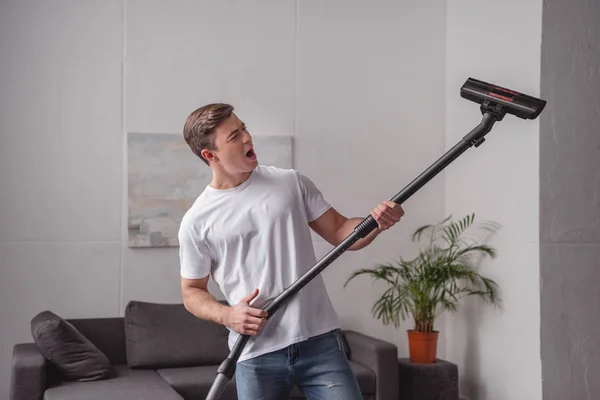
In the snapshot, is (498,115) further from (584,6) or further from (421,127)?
(421,127)

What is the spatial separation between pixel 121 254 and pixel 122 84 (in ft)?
3.26

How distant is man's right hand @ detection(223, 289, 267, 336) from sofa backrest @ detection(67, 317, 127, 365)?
2396 millimetres

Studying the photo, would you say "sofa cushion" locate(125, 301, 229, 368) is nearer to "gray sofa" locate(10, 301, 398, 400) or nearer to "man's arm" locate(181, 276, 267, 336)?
"gray sofa" locate(10, 301, 398, 400)

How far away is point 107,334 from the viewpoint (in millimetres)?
4582

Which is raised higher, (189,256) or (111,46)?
(111,46)

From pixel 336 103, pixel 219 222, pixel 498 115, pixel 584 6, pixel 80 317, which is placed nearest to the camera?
pixel 498 115

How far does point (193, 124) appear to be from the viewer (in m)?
2.49

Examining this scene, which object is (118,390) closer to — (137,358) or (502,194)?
(137,358)

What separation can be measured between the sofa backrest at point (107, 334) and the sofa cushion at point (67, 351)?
0.38 metres

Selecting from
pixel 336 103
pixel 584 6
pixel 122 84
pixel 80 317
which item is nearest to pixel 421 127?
pixel 336 103

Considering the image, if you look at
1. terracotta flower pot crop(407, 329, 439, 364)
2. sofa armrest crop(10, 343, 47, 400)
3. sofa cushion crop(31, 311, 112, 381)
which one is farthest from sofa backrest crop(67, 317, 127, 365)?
terracotta flower pot crop(407, 329, 439, 364)

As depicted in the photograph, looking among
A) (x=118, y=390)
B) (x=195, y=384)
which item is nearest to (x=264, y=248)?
(x=118, y=390)

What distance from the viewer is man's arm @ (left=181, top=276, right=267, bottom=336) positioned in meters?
2.30

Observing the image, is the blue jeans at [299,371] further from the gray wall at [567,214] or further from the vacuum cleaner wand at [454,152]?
the gray wall at [567,214]
